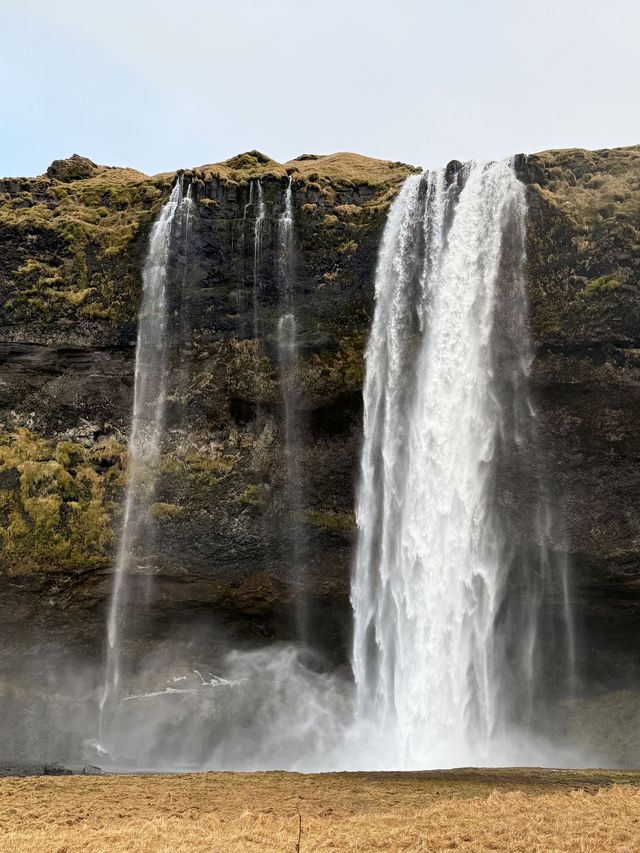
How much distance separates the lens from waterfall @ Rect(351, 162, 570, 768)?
27141 mm

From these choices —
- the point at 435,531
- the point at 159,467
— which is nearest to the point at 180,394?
the point at 159,467

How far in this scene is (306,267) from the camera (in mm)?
31281

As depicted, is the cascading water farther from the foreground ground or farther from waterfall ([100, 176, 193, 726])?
the foreground ground

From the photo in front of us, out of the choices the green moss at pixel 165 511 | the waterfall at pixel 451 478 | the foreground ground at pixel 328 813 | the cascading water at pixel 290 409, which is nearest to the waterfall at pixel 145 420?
the green moss at pixel 165 511

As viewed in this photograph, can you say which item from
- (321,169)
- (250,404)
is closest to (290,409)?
(250,404)

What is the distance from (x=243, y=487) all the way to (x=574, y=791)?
56.1 ft

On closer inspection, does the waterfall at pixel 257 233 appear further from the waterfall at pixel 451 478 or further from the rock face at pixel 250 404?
the waterfall at pixel 451 478

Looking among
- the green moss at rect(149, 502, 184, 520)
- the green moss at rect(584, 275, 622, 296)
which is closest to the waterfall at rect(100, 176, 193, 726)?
the green moss at rect(149, 502, 184, 520)

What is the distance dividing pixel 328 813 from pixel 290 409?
17.6 metres

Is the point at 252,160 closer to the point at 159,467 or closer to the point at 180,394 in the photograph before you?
the point at 180,394

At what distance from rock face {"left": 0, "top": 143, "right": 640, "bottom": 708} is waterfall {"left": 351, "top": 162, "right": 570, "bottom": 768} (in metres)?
0.85

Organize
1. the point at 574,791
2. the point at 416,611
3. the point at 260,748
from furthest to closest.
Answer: the point at 260,748
the point at 416,611
the point at 574,791

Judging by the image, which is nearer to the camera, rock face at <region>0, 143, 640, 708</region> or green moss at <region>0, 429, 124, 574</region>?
rock face at <region>0, 143, 640, 708</region>

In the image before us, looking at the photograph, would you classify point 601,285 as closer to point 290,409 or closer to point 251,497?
point 290,409
